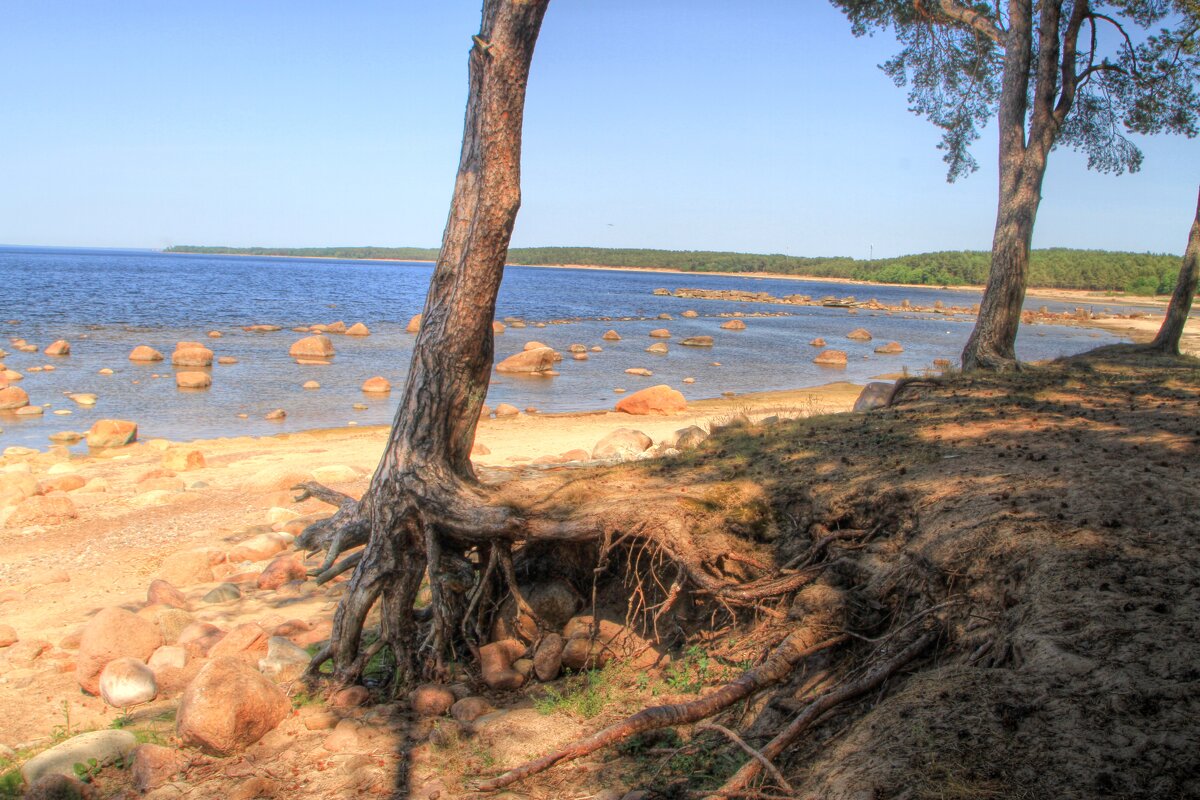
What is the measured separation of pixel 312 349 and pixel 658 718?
2840 cm

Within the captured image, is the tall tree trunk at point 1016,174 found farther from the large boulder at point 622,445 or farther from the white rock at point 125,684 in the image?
the white rock at point 125,684

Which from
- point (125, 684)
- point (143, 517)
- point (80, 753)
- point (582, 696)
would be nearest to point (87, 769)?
Answer: point (80, 753)

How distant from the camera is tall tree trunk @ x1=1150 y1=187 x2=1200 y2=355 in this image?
13.5 m

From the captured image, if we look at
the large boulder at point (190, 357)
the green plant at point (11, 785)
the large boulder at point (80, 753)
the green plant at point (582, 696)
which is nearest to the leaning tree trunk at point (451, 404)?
the green plant at point (582, 696)

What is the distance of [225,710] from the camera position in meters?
5.04

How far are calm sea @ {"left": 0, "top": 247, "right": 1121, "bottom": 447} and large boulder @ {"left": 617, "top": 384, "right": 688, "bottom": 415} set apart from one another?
6.38 ft

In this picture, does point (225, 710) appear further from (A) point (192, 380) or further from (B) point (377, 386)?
(A) point (192, 380)

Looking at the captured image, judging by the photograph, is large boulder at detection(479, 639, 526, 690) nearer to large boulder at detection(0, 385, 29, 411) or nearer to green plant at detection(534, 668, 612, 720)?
green plant at detection(534, 668, 612, 720)

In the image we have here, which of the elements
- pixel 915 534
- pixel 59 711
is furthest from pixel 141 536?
pixel 915 534

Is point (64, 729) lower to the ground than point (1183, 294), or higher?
lower

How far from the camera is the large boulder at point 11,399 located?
19.6 m

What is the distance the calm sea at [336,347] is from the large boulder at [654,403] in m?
1.95

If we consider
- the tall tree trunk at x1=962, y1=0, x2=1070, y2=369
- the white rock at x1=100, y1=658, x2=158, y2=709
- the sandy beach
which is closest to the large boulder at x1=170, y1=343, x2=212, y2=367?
the sandy beach

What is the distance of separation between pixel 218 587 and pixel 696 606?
514cm
